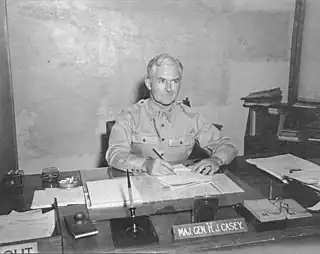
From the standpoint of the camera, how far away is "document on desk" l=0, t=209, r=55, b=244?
113 centimetres

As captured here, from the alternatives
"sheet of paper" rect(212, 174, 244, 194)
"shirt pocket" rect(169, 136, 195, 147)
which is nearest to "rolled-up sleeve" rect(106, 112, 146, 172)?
"shirt pocket" rect(169, 136, 195, 147)

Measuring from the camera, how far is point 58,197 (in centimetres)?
142

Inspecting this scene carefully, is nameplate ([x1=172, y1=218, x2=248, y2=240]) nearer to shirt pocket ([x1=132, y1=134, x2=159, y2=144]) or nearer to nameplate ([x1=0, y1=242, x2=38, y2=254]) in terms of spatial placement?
nameplate ([x1=0, y1=242, x2=38, y2=254])

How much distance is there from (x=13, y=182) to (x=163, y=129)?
816 mm

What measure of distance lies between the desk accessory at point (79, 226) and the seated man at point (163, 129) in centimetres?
58

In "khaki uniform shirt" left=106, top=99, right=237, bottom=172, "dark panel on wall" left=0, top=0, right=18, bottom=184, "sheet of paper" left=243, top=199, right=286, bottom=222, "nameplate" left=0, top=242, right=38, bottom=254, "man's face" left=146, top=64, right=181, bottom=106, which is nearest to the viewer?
"nameplate" left=0, top=242, right=38, bottom=254

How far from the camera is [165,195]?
4.69ft

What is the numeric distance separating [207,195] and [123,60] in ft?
5.86

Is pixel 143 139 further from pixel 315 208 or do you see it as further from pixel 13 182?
pixel 315 208

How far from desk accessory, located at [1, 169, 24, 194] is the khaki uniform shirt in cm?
52

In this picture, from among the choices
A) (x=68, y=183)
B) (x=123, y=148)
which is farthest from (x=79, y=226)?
(x=123, y=148)

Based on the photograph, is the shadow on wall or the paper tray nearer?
the paper tray

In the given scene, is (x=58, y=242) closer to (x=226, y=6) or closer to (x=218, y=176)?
(x=218, y=176)

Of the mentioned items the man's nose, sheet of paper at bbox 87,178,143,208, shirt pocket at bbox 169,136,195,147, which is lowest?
sheet of paper at bbox 87,178,143,208
